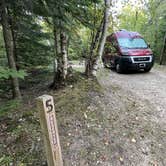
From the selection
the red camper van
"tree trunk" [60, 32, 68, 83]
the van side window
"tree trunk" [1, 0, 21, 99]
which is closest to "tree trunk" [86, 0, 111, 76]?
"tree trunk" [60, 32, 68, 83]

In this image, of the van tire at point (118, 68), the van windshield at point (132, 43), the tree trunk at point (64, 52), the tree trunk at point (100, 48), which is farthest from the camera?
the van windshield at point (132, 43)

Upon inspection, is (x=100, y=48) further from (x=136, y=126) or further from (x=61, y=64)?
(x=136, y=126)

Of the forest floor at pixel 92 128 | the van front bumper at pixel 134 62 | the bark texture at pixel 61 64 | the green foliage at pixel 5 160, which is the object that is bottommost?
the green foliage at pixel 5 160

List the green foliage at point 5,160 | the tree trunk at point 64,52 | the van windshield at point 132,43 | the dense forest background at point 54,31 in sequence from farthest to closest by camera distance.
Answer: the van windshield at point 132,43 < the tree trunk at point 64,52 < the dense forest background at point 54,31 < the green foliage at point 5,160

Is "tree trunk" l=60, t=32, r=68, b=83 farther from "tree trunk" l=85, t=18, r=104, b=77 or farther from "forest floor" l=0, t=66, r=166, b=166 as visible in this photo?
"tree trunk" l=85, t=18, r=104, b=77

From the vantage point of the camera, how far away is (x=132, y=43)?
1044 cm

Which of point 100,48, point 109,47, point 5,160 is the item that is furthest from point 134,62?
point 5,160

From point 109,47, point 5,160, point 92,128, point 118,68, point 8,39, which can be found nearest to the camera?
point 5,160

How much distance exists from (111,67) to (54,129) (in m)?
8.51

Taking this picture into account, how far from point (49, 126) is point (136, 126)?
235 cm

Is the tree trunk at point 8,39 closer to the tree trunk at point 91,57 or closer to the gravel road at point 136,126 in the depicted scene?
the gravel road at point 136,126

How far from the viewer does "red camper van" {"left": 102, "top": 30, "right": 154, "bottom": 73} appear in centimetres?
976

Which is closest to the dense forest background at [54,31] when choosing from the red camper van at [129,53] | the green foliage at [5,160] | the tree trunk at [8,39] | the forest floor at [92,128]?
the tree trunk at [8,39]

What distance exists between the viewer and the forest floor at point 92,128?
3.61 metres
